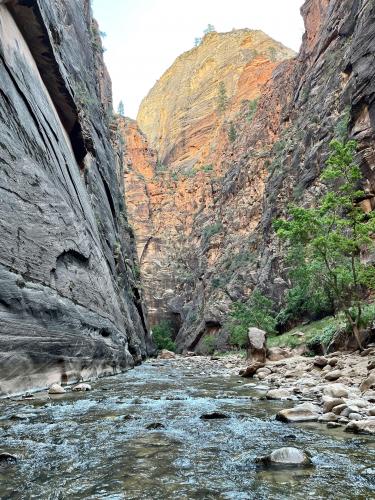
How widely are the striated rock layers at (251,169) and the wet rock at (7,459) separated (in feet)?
72.9

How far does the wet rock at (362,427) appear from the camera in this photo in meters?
4.55

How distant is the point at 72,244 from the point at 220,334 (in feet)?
111

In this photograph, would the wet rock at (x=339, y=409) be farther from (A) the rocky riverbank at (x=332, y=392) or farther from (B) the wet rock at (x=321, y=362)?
(B) the wet rock at (x=321, y=362)

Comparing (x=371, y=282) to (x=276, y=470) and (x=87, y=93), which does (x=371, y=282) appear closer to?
(x=276, y=470)

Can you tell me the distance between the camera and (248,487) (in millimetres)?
3021

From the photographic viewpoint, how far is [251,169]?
50.6 metres

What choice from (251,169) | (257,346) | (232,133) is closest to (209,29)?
(232,133)

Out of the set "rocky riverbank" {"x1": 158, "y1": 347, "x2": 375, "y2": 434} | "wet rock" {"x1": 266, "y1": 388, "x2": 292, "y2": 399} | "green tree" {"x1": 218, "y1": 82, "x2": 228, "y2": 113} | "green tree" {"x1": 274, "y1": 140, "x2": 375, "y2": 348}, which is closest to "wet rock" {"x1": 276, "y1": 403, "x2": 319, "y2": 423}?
"rocky riverbank" {"x1": 158, "y1": 347, "x2": 375, "y2": 434}

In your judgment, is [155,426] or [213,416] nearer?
[155,426]

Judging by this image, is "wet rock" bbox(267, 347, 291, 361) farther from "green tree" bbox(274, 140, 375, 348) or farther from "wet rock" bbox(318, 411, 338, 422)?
"wet rock" bbox(318, 411, 338, 422)

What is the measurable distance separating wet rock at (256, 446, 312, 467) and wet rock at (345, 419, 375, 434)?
136 centimetres

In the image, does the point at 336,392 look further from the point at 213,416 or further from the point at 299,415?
the point at 213,416

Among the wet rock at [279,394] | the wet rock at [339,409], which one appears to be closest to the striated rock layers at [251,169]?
the wet rock at [279,394]

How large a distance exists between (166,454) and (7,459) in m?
1.49
